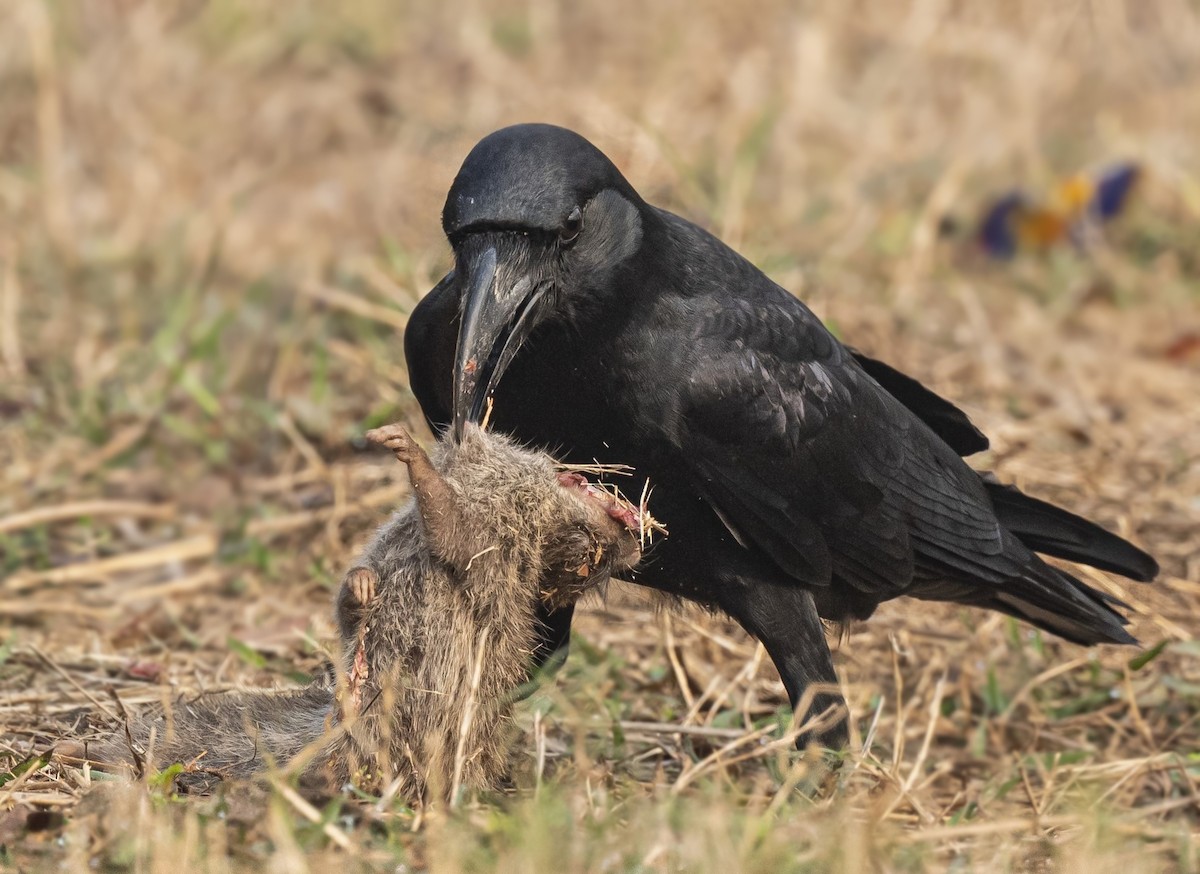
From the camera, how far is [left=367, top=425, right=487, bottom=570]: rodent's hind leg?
2941 mm

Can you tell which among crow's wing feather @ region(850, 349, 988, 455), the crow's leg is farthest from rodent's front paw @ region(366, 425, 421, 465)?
crow's wing feather @ region(850, 349, 988, 455)

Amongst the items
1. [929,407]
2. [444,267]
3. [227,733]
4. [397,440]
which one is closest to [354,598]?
[397,440]

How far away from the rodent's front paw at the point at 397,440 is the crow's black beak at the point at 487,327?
0.27 meters

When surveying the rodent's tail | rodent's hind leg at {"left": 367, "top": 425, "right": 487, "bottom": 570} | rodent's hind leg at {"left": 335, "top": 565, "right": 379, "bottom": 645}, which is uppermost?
rodent's hind leg at {"left": 367, "top": 425, "right": 487, "bottom": 570}

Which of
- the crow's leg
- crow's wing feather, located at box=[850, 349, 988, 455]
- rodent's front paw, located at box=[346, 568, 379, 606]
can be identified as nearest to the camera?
rodent's front paw, located at box=[346, 568, 379, 606]

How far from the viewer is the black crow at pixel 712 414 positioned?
10.8 feet

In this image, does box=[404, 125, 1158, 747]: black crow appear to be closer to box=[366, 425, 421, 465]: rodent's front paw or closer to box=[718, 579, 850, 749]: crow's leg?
box=[718, 579, 850, 749]: crow's leg

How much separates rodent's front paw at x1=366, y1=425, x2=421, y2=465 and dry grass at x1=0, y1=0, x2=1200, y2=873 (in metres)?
0.62

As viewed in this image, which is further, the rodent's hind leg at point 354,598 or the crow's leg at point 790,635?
the crow's leg at point 790,635

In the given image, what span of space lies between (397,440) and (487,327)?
392mm

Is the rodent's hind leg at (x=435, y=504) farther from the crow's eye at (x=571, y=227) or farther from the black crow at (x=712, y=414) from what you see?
the crow's eye at (x=571, y=227)

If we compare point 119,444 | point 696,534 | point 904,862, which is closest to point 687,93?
point 119,444

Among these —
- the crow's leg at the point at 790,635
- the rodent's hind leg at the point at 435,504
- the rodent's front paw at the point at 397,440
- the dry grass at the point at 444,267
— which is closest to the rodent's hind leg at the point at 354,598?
the rodent's hind leg at the point at 435,504

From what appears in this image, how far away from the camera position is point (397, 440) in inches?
115
